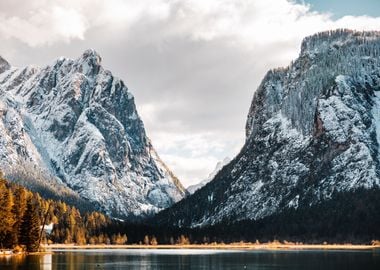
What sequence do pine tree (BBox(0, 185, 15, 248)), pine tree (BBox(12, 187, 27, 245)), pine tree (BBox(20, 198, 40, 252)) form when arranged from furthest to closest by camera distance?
pine tree (BBox(20, 198, 40, 252))
pine tree (BBox(12, 187, 27, 245))
pine tree (BBox(0, 185, 15, 248))

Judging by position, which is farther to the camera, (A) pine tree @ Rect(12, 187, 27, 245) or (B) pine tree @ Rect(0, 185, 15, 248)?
(A) pine tree @ Rect(12, 187, 27, 245)

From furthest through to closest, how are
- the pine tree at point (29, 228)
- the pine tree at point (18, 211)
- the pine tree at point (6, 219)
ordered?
the pine tree at point (29, 228), the pine tree at point (18, 211), the pine tree at point (6, 219)

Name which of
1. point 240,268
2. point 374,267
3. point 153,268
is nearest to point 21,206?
point 153,268

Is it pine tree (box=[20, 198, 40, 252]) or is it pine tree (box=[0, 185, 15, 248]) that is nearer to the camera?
pine tree (box=[0, 185, 15, 248])

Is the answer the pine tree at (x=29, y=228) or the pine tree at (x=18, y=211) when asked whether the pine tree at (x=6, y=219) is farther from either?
the pine tree at (x=29, y=228)

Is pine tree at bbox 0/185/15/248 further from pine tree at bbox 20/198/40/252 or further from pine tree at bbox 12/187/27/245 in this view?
pine tree at bbox 20/198/40/252

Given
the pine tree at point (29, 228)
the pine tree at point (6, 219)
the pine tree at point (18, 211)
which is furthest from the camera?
the pine tree at point (29, 228)

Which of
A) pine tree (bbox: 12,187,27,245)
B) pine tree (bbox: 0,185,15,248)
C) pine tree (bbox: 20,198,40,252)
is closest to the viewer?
pine tree (bbox: 0,185,15,248)

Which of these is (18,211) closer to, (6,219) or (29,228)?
(29,228)

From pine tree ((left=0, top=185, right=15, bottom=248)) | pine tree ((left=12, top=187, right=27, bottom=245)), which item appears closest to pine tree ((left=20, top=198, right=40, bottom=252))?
pine tree ((left=12, top=187, right=27, bottom=245))

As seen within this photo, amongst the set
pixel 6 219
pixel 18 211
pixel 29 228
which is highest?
pixel 18 211

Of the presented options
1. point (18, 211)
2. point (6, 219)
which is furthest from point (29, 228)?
point (6, 219)

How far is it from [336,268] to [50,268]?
177 ft

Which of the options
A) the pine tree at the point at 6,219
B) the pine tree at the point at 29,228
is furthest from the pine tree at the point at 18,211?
the pine tree at the point at 6,219
